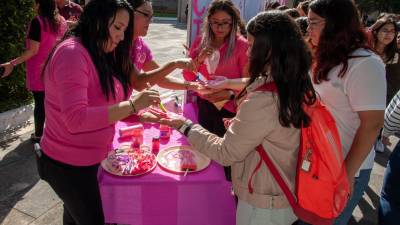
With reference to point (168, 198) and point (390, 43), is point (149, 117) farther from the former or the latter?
point (390, 43)

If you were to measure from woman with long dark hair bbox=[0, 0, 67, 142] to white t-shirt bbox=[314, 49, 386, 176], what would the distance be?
3.30 metres

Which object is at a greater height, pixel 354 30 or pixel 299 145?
pixel 354 30

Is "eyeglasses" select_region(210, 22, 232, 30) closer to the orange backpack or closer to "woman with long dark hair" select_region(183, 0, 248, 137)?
"woman with long dark hair" select_region(183, 0, 248, 137)

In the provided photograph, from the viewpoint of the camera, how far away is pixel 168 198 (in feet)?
7.14

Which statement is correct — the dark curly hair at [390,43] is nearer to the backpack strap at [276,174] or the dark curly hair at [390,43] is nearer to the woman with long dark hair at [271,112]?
the woman with long dark hair at [271,112]

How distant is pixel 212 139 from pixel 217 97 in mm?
1126

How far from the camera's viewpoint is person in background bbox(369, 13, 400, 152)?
459 cm

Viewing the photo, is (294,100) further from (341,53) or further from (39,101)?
(39,101)

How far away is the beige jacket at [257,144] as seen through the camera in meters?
1.54

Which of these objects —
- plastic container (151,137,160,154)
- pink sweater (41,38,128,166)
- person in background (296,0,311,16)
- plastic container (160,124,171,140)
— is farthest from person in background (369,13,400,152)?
pink sweater (41,38,128,166)

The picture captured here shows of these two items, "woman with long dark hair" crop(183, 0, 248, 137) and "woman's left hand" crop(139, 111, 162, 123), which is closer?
"woman's left hand" crop(139, 111, 162, 123)

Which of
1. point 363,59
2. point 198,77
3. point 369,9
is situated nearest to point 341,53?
point 363,59

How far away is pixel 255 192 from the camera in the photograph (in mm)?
1702

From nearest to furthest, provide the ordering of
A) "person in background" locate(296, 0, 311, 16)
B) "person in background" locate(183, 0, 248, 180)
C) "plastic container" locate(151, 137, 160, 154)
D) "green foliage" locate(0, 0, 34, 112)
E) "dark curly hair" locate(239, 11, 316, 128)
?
"dark curly hair" locate(239, 11, 316, 128) < "plastic container" locate(151, 137, 160, 154) < "person in background" locate(183, 0, 248, 180) < "person in background" locate(296, 0, 311, 16) < "green foliage" locate(0, 0, 34, 112)
